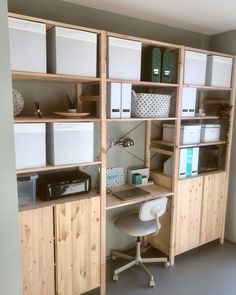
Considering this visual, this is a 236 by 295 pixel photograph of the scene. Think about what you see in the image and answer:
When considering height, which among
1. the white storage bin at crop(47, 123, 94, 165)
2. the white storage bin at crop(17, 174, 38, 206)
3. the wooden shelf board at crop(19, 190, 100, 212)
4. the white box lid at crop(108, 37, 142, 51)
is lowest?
the wooden shelf board at crop(19, 190, 100, 212)

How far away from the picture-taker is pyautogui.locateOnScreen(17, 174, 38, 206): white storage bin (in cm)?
204

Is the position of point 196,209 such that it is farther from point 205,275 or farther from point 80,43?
point 80,43

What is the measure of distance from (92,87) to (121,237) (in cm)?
174

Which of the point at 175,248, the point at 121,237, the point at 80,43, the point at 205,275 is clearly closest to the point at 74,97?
the point at 80,43

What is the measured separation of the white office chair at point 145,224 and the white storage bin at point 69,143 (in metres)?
0.77

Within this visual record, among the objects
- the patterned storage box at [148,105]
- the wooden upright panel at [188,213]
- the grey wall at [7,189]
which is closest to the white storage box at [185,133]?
the patterned storage box at [148,105]

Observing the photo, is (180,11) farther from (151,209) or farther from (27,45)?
(151,209)

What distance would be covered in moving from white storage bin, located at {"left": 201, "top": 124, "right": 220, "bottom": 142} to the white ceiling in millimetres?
1118

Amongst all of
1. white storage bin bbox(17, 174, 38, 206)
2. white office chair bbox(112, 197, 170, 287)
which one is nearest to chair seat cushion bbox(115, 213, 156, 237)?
white office chair bbox(112, 197, 170, 287)

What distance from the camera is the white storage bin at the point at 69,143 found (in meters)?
2.01

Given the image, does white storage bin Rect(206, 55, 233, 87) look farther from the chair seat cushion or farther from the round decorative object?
the round decorative object

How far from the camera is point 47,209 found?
6.58ft

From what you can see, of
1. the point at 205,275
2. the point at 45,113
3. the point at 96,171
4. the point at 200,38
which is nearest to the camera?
the point at 45,113

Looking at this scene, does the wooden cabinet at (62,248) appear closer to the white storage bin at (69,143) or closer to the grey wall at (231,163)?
the white storage bin at (69,143)
